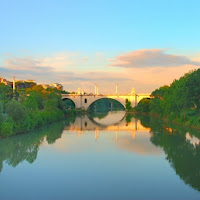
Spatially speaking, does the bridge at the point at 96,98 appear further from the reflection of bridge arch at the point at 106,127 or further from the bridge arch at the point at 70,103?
the reflection of bridge arch at the point at 106,127

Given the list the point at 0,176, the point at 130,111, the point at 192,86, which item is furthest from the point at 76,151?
the point at 130,111

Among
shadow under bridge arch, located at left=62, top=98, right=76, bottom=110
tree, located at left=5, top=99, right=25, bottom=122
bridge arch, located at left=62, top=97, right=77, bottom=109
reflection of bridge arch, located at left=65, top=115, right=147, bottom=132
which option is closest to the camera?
tree, located at left=5, top=99, right=25, bottom=122

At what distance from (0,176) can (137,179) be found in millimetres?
6048

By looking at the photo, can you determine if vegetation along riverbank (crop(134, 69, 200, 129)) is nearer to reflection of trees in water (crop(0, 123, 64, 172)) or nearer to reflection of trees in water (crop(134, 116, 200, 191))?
reflection of trees in water (crop(134, 116, 200, 191))

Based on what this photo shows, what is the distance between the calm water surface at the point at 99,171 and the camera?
10.4m

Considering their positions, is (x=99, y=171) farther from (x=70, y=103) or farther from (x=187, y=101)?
(x=70, y=103)

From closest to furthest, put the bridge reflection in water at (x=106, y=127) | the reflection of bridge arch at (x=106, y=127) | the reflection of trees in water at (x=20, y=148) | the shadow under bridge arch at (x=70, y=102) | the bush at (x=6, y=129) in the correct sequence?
1. the reflection of trees in water at (x=20, y=148)
2. the bush at (x=6, y=129)
3. the bridge reflection in water at (x=106, y=127)
4. the reflection of bridge arch at (x=106, y=127)
5. the shadow under bridge arch at (x=70, y=102)

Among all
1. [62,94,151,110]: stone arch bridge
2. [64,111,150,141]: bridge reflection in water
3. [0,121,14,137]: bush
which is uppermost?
[62,94,151,110]: stone arch bridge

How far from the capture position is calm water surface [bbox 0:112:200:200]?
1041 centimetres

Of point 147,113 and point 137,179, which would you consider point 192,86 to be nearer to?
point 137,179

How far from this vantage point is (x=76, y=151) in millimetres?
18344

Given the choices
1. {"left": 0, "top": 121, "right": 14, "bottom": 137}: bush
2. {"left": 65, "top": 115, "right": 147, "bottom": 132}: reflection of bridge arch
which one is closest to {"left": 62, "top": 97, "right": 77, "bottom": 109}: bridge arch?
{"left": 65, "top": 115, "right": 147, "bottom": 132}: reflection of bridge arch

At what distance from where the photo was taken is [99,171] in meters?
13.3

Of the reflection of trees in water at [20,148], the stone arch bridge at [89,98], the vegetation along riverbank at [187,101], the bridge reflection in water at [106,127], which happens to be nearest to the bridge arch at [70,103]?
the stone arch bridge at [89,98]
